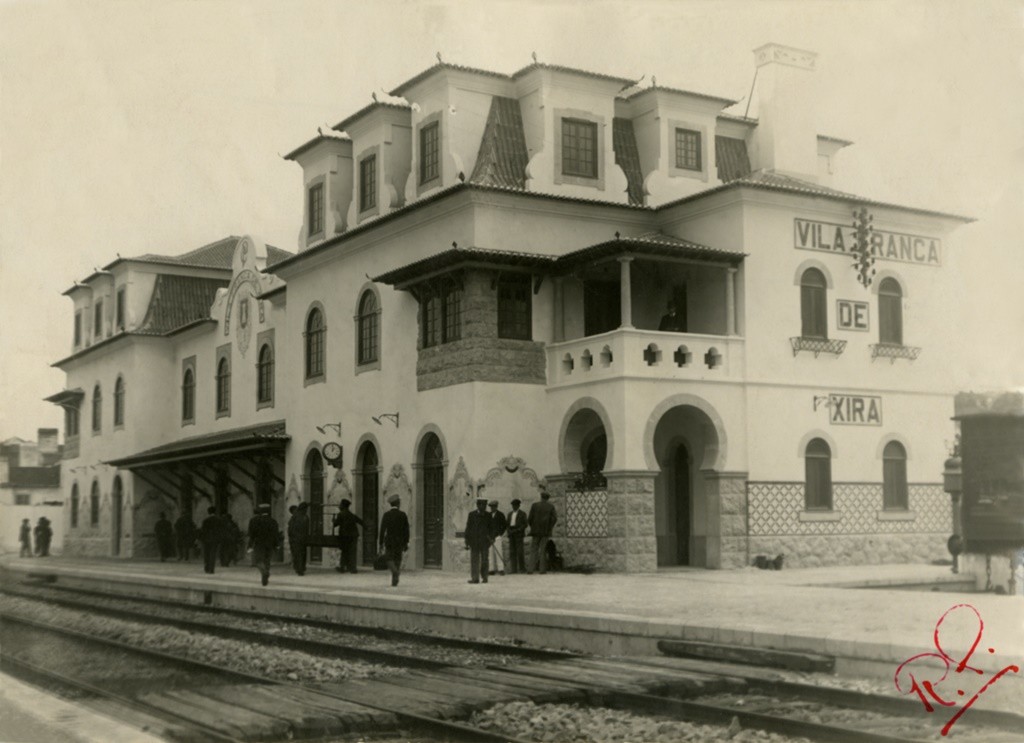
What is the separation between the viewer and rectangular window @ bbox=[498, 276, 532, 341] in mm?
25031

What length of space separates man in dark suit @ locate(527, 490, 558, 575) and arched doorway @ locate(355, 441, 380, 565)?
559 centimetres

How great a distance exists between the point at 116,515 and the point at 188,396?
5170 mm

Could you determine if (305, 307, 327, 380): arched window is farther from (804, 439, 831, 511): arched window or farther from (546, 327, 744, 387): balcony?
(804, 439, 831, 511): arched window

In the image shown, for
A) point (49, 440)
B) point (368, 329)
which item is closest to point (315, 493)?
point (368, 329)

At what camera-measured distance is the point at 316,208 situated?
31625 mm

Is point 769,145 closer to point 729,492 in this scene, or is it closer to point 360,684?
point 729,492

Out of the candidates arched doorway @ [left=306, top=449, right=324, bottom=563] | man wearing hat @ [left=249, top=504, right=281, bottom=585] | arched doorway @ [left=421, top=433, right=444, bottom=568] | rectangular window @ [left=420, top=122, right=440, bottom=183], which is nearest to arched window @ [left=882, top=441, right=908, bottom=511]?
arched doorway @ [left=421, top=433, right=444, bottom=568]

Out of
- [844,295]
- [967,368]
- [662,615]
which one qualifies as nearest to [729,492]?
[844,295]

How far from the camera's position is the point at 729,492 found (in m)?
23.8

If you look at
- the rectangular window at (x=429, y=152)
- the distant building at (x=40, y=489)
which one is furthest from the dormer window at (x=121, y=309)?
the rectangular window at (x=429, y=152)

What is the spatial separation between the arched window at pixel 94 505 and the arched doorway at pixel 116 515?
77.0 inches

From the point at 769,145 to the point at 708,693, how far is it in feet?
61.4

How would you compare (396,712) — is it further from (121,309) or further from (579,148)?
(121,309)

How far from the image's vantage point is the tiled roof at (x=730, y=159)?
2882 centimetres
